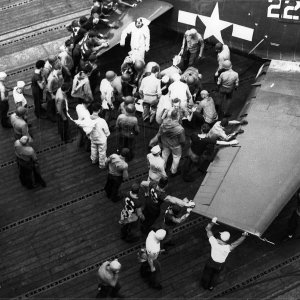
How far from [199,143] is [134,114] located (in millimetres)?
1929

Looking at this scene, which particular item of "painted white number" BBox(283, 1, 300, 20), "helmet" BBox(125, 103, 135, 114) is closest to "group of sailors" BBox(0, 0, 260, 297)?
"helmet" BBox(125, 103, 135, 114)

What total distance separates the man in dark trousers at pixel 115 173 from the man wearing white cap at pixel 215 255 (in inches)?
91.7

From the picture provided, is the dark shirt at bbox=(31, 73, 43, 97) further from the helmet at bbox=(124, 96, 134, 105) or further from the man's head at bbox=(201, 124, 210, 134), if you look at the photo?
the man's head at bbox=(201, 124, 210, 134)

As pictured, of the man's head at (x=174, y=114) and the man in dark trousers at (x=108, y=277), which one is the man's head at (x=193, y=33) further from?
the man in dark trousers at (x=108, y=277)

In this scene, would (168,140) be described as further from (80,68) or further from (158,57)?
(158,57)

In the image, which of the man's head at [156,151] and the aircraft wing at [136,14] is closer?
the man's head at [156,151]

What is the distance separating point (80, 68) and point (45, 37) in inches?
134

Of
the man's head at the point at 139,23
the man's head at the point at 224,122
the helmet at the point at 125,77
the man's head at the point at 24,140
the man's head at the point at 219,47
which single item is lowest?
the man's head at the point at 24,140

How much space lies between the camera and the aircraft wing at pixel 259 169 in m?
12.4

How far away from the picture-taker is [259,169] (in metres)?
13.1

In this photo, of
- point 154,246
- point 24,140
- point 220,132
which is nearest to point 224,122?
point 220,132

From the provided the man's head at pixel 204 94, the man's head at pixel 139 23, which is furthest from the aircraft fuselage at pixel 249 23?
the man's head at pixel 204 94

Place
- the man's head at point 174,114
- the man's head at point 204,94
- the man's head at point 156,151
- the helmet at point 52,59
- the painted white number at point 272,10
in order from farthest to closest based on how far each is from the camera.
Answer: the painted white number at point 272,10
the helmet at point 52,59
the man's head at point 204,94
the man's head at point 174,114
the man's head at point 156,151

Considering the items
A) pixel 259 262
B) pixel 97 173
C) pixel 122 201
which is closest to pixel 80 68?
pixel 97 173
